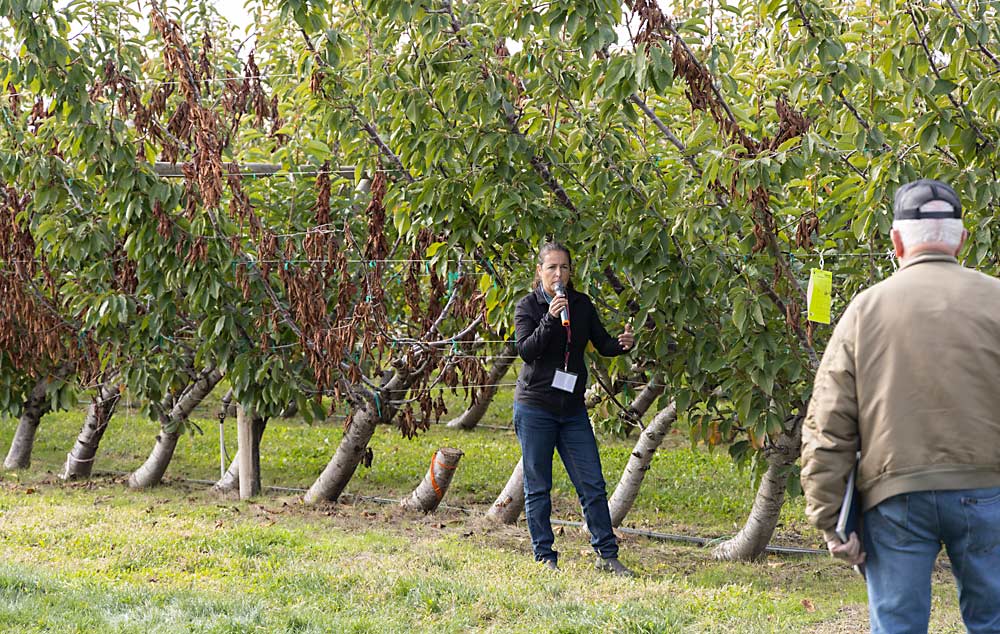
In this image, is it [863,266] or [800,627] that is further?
[863,266]

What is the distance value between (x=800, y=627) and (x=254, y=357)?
438 cm

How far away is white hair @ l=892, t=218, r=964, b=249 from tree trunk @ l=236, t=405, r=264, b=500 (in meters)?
6.22

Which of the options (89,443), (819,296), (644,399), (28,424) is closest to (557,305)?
(819,296)

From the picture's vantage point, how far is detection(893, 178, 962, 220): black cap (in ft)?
10.5

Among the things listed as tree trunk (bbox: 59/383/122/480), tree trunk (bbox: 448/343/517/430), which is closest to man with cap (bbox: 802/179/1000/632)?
tree trunk (bbox: 448/343/517/430)

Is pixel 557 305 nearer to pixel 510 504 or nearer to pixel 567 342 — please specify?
pixel 567 342

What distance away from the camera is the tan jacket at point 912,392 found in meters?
3.04

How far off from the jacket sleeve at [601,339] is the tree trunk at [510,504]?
6.32 ft

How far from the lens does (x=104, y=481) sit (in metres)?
9.47

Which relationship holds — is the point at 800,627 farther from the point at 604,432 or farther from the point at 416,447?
the point at 416,447

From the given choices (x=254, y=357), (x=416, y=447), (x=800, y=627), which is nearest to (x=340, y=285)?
(x=254, y=357)

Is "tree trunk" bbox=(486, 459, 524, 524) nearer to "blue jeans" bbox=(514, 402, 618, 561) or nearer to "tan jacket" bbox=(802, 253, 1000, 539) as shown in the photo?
"blue jeans" bbox=(514, 402, 618, 561)

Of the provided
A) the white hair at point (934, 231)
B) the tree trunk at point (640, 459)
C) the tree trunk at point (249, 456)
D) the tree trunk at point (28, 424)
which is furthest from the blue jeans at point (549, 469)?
the tree trunk at point (28, 424)

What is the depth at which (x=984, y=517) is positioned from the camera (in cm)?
303
